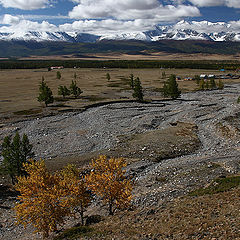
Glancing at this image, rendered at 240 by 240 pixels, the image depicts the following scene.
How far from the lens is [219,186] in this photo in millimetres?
35031

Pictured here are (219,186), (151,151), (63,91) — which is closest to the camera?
(219,186)

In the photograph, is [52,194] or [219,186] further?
[219,186]

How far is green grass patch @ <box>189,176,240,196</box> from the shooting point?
33719mm

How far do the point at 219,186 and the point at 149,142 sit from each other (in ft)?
87.9

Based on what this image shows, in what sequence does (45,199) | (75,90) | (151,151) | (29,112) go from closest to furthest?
1. (45,199)
2. (151,151)
3. (29,112)
4. (75,90)

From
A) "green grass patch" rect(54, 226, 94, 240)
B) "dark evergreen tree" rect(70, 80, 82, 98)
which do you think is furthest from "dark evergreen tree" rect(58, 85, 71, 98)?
"green grass patch" rect(54, 226, 94, 240)

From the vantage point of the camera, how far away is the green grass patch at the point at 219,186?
33719 millimetres

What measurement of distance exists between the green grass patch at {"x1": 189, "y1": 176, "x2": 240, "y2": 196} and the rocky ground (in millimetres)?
2207

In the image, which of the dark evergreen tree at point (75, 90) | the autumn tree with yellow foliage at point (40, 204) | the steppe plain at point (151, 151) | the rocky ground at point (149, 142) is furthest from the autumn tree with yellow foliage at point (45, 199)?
the dark evergreen tree at point (75, 90)

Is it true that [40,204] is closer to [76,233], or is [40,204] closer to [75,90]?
[76,233]

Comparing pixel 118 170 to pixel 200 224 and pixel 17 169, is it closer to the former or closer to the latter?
pixel 200 224

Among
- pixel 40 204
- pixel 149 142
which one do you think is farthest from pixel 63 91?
pixel 40 204

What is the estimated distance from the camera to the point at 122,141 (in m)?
63.4

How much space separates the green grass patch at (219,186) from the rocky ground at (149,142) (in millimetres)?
2207
